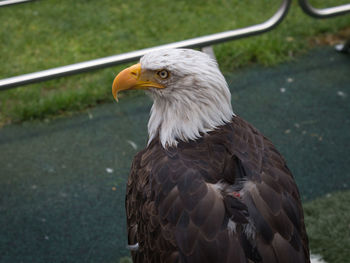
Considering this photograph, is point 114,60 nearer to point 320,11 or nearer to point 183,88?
point 183,88

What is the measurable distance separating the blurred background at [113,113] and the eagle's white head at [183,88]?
1013 millimetres

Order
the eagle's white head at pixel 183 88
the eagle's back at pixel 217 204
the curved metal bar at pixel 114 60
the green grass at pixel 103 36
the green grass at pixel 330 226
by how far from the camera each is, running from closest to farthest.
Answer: the eagle's back at pixel 217 204 → the eagle's white head at pixel 183 88 → the green grass at pixel 330 226 → the curved metal bar at pixel 114 60 → the green grass at pixel 103 36

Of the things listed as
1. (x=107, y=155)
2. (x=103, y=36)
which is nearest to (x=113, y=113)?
(x=107, y=155)

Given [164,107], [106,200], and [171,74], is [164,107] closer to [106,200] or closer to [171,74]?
[171,74]

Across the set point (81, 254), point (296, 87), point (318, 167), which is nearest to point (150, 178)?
point (81, 254)

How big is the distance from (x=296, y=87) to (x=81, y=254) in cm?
234

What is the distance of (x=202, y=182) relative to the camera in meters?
1.95

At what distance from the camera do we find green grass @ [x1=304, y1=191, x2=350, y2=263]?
2.67 meters

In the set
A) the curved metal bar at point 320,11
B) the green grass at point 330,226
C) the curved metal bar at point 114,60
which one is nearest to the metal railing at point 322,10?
the curved metal bar at point 320,11

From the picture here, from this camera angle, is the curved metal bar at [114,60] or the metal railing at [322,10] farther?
the metal railing at [322,10]

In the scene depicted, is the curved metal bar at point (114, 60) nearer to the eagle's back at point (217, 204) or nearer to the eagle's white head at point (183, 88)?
the eagle's white head at point (183, 88)

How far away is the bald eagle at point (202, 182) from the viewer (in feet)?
6.03

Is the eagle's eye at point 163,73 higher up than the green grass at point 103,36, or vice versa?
the eagle's eye at point 163,73

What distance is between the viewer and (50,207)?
3.11m
